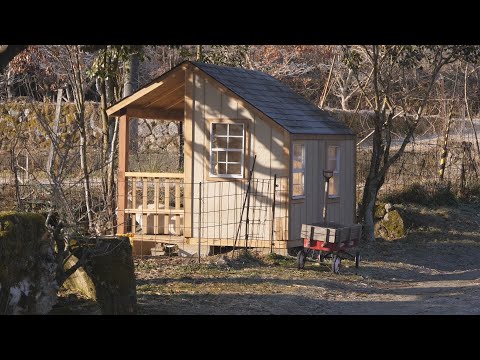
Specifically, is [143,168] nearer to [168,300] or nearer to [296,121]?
[296,121]

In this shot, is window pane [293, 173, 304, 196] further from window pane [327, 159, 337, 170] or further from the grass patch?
the grass patch

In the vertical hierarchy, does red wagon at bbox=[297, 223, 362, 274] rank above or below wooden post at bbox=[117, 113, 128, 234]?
below

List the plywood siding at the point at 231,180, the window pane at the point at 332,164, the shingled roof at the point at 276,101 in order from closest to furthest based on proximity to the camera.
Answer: the plywood siding at the point at 231,180
the shingled roof at the point at 276,101
the window pane at the point at 332,164

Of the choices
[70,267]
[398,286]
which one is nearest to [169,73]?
[398,286]

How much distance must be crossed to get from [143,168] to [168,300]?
1227 cm

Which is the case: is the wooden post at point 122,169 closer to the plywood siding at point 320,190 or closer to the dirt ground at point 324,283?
the dirt ground at point 324,283

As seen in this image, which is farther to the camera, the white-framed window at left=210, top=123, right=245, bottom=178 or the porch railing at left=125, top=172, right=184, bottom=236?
the porch railing at left=125, top=172, right=184, bottom=236

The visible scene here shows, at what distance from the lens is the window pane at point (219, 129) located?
16.7m

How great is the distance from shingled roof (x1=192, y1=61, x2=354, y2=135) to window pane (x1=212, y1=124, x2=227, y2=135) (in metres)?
0.73

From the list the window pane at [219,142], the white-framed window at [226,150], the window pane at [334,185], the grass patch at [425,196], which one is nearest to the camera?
the white-framed window at [226,150]

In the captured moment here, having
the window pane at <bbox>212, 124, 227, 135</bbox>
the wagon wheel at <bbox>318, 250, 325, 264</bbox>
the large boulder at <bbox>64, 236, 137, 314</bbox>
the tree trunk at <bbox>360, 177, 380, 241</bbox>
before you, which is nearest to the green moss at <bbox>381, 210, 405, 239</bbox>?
the tree trunk at <bbox>360, 177, 380, 241</bbox>

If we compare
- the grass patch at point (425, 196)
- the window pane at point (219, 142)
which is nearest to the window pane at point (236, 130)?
the window pane at point (219, 142)

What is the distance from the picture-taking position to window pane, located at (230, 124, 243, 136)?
16594 mm

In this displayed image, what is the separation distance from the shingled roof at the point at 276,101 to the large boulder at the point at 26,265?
8.28 metres
